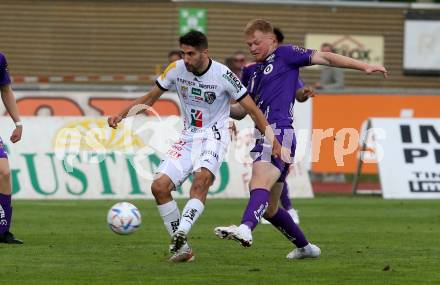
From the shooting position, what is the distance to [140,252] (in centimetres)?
1236

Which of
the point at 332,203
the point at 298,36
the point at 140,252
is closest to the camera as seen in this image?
the point at 140,252

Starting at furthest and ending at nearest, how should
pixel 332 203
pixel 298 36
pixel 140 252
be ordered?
pixel 298 36 < pixel 332 203 < pixel 140 252

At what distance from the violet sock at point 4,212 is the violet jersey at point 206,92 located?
2508mm

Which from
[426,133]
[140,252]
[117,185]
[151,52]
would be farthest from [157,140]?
[151,52]

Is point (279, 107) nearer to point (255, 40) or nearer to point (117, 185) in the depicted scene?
point (255, 40)

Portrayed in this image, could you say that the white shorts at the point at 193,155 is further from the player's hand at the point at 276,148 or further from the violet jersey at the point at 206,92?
the player's hand at the point at 276,148

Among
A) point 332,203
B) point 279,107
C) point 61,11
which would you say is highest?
point 61,11

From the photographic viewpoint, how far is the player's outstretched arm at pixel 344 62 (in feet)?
36.7

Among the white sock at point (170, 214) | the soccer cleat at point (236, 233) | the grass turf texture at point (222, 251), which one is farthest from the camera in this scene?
the white sock at point (170, 214)

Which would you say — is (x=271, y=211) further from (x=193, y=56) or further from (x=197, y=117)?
(x=193, y=56)

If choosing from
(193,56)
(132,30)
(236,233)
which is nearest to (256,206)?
(236,233)

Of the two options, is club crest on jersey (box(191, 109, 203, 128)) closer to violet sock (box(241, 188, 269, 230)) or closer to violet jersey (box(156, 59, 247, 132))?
violet jersey (box(156, 59, 247, 132))

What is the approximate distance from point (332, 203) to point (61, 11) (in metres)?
13.9

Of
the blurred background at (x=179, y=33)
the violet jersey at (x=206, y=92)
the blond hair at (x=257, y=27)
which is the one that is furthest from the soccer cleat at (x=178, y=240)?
the blurred background at (x=179, y=33)
